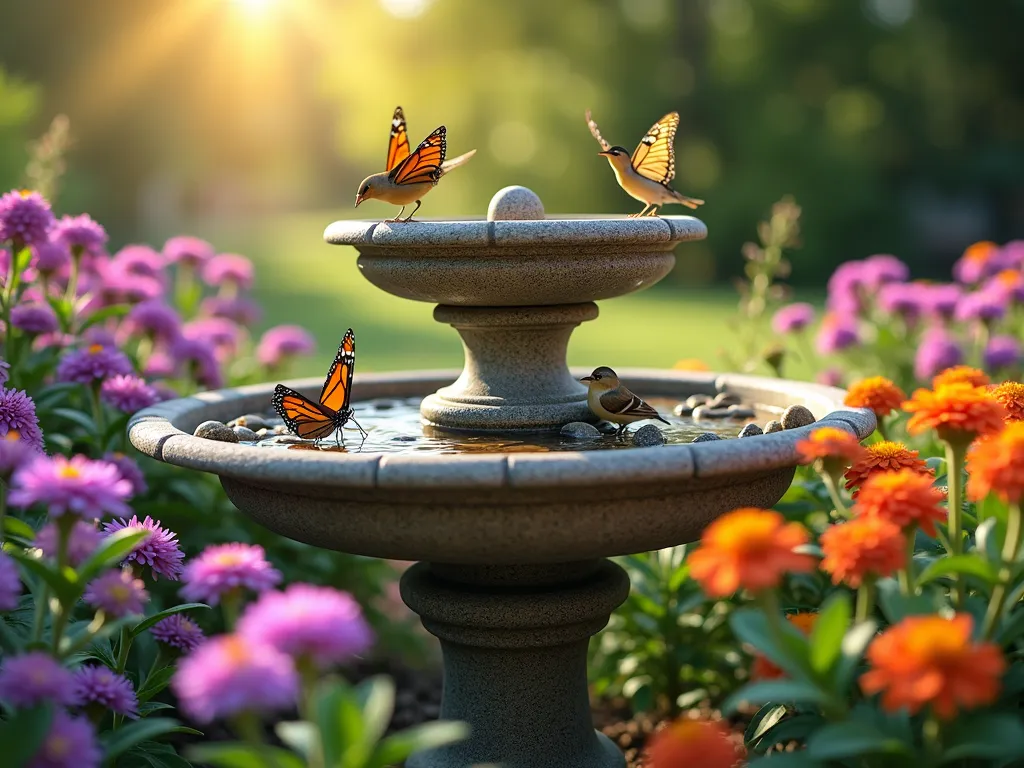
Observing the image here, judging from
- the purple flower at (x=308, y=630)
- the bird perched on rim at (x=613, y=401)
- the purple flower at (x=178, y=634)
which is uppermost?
the bird perched on rim at (x=613, y=401)

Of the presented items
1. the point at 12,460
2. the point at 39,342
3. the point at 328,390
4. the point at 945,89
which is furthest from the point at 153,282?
the point at 945,89

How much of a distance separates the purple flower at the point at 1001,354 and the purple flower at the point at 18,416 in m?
4.02

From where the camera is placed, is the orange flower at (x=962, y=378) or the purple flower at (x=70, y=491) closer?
the purple flower at (x=70, y=491)

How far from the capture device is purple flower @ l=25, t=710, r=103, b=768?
1952mm

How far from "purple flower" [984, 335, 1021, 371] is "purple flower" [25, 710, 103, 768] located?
429 cm

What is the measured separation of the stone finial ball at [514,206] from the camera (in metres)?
3.60

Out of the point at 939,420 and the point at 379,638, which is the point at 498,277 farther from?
the point at 379,638

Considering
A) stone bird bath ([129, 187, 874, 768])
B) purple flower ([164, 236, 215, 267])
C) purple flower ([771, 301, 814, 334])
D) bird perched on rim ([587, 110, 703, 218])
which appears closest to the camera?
stone bird bath ([129, 187, 874, 768])

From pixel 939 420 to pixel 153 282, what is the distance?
355 centimetres

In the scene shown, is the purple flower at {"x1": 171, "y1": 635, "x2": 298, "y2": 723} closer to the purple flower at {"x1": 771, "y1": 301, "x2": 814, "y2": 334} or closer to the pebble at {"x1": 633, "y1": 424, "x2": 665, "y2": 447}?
the pebble at {"x1": 633, "y1": 424, "x2": 665, "y2": 447}

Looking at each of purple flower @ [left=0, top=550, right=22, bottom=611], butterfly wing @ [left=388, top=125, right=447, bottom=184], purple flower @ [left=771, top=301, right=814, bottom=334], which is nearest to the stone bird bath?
butterfly wing @ [left=388, top=125, right=447, bottom=184]

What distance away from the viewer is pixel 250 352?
6844 mm

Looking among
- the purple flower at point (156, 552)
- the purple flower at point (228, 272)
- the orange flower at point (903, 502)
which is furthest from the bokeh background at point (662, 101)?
the orange flower at point (903, 502)

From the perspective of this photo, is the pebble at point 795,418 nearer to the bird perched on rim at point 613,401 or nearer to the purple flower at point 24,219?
the bird perched on rim at point 613,401
